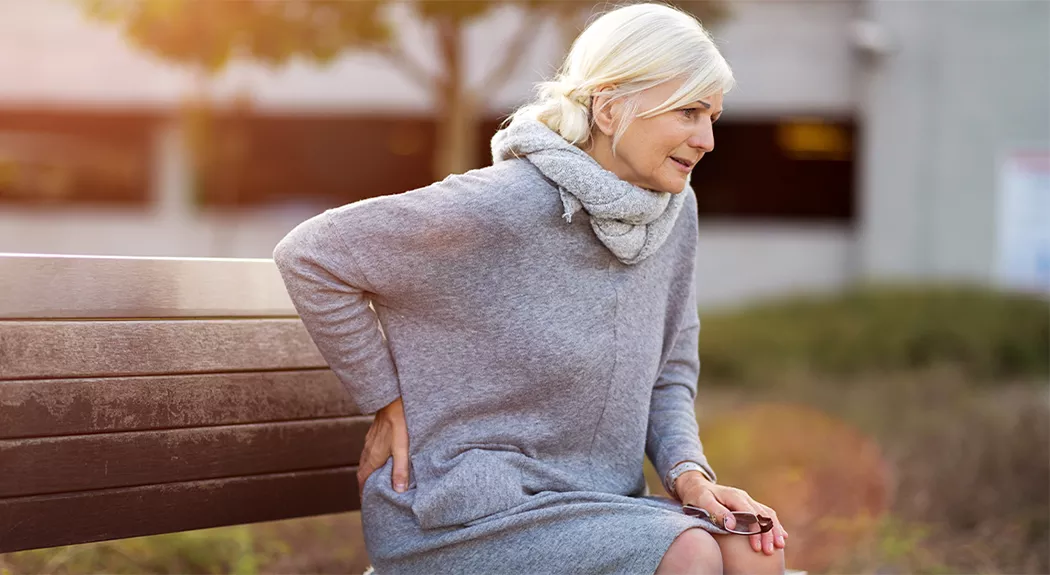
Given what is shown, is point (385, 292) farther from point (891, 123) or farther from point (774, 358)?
point (891, 123)

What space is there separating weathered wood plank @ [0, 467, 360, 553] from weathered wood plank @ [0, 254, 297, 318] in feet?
1.08

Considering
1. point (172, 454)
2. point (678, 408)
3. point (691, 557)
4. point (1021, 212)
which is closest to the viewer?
point (691, 557)

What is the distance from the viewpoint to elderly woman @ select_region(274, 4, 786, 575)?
2.14 meters

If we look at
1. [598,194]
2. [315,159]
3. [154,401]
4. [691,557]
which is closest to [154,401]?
[154,401]

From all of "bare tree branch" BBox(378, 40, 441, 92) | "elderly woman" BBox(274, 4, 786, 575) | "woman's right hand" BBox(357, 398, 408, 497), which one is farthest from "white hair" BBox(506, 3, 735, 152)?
"bare tree branch" BBox(378, 40, 441, 92)

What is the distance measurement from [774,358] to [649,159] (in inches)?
341

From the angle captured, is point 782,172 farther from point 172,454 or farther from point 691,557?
point 691,557

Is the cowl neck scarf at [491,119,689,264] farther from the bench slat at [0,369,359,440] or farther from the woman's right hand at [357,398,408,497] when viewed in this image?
the bench slat at [0,369,359,440]

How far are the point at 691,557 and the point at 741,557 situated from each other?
120 mm

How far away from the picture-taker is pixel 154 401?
231cm

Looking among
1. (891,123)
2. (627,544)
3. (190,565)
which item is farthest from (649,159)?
(891,123)

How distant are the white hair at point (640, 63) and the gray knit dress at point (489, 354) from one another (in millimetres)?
118

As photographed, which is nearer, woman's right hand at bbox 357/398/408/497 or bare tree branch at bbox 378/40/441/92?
woman's right hand at bbox 357/398/408/497

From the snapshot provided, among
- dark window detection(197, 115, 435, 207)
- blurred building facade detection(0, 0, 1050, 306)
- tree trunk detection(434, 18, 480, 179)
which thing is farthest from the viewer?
dark window detection(197, 115, 435, 207)
